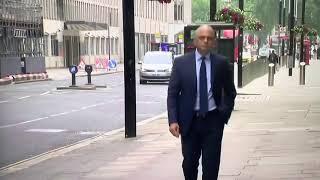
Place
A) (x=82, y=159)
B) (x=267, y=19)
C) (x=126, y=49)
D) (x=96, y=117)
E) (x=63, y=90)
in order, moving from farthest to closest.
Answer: (x=267, y=19)
(x=63, y=90)
(x=96, y=117)
(x=126, y=49)
(x=82, y=159)

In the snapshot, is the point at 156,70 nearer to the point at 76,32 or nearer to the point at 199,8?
the point at 76,32

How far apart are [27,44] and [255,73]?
56.7 ft

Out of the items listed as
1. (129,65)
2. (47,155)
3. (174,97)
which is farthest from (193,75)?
(129,65)

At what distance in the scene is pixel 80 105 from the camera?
2084 cm

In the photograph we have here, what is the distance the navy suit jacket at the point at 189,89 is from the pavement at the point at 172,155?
1.99 meters

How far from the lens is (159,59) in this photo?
115ft

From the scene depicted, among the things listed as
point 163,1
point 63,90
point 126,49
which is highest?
point 163,1

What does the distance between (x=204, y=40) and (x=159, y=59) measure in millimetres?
29387

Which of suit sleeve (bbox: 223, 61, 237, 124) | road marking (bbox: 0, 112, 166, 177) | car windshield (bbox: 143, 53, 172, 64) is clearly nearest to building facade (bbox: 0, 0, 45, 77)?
car windshield (bbox: 143, 53, 172, 64)

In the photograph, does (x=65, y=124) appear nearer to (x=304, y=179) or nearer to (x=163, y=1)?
(x=163, y=1)

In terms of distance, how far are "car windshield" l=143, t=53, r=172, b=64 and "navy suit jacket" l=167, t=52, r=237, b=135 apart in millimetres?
28863

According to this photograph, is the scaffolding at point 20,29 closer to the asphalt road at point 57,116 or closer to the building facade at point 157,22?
the asphalt road at point 57,116

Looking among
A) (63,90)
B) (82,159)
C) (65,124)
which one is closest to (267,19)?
(63,90)

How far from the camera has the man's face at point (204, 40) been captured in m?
5.77
